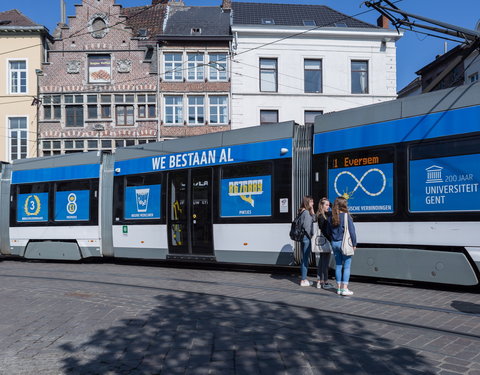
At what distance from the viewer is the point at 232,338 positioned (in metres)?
4.90

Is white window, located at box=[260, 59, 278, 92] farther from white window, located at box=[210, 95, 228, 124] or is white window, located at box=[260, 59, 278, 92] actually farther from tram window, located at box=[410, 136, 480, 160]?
tram window, located at box=[410, 136, 480, 160]

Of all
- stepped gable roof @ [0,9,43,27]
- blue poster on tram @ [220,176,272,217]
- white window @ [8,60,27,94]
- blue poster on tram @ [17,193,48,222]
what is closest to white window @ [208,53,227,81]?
stepped gable roof @ [0,9,43,27]

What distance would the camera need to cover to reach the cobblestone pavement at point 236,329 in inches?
162

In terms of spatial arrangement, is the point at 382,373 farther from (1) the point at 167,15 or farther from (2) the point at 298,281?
(1) the point at 167,15

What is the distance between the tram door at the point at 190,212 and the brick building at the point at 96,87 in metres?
16.0

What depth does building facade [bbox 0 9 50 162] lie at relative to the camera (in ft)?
89.5

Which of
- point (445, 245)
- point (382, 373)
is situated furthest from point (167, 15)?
point (382, 373)

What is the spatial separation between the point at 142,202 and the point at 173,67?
16996 millimetres

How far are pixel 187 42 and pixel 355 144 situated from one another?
20.7 metres

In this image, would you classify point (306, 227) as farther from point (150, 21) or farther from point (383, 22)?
point (150, 21)

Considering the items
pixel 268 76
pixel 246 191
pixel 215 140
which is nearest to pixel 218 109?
pixel 268 76

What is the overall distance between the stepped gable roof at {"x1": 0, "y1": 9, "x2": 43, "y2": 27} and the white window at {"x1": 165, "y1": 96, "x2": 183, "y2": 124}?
8828 millimetres

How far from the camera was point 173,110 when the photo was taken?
27.0 metres

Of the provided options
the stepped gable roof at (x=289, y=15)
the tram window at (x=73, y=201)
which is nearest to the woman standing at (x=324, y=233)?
the tram window at (x=73, y=201)
